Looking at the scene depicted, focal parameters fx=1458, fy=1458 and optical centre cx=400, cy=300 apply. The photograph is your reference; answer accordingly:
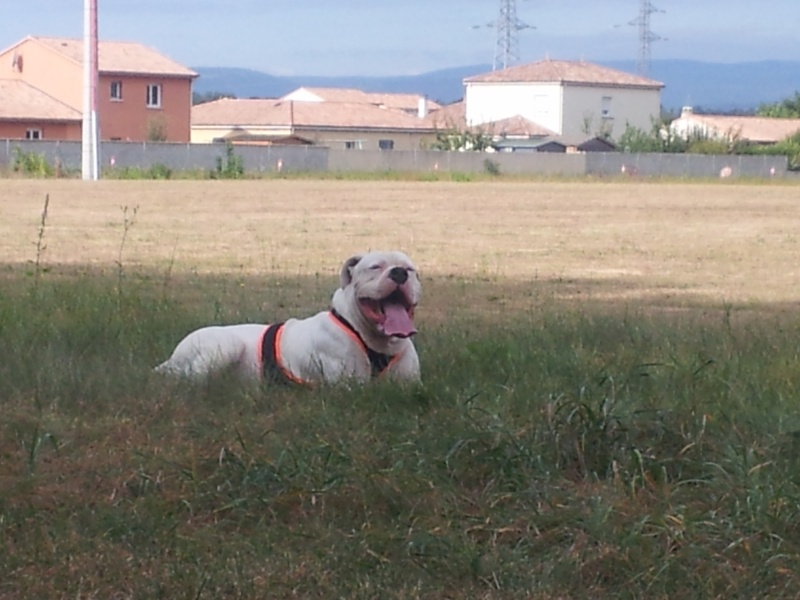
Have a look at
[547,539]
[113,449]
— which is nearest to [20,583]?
[113,449]

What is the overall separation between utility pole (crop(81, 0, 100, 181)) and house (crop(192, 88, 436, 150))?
50.5 m

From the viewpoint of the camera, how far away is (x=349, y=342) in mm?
7828

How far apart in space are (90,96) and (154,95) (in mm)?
39882

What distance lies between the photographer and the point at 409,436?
20.7 feet

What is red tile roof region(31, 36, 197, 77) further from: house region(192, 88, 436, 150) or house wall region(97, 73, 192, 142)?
house region(192, 88, 436, 150)

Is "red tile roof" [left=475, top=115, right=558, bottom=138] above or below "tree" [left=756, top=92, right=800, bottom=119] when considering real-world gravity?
below

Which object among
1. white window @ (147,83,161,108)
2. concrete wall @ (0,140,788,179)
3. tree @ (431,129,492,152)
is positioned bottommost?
concrete wall @ (0,140,788,179)

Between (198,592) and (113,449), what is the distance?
1580mm

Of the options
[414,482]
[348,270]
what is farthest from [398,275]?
[414,482]

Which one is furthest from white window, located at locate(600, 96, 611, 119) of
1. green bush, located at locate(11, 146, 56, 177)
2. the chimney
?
green bush, located at locate(11, 146, 56, 177)

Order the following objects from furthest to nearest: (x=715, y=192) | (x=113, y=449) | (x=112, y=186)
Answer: (x=715, y=192), (x=112, y=186), (x=113, y=449)

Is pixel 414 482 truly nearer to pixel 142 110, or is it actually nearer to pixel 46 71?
pixel 142 110

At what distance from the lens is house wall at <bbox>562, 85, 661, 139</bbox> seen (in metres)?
124

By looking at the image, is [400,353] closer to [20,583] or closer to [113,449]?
[113,449]
